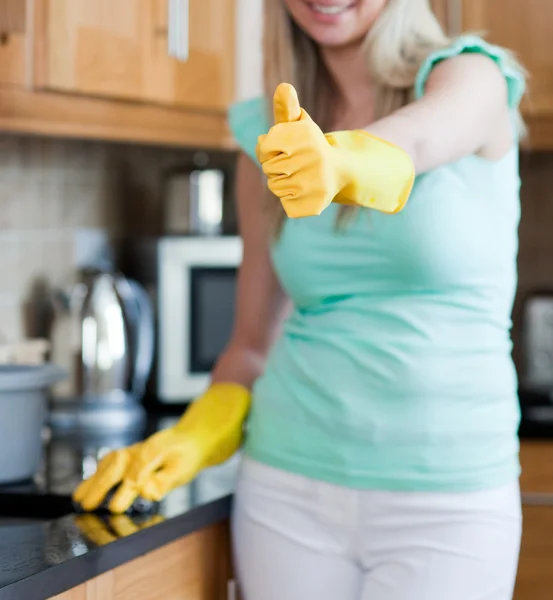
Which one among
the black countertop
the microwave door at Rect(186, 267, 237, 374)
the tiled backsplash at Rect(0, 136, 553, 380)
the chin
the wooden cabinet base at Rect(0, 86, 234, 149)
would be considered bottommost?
the black countertop

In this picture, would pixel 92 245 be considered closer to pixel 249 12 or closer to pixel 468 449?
pixel 249 12

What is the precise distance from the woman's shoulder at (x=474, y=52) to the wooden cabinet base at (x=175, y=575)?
59 cm

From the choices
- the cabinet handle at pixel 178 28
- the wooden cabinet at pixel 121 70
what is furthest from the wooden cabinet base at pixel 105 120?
the cabinet handle at pixel 178 28

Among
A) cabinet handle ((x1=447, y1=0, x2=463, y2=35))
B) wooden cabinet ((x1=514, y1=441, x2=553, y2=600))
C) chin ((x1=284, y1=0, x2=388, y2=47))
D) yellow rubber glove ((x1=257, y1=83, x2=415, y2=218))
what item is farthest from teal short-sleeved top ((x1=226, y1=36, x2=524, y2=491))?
cabinet handle ((x1=447, y1=0, x2=463, y2=35))

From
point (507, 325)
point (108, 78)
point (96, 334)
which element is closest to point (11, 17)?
point (108, 78)

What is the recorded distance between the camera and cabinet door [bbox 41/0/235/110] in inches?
69.6

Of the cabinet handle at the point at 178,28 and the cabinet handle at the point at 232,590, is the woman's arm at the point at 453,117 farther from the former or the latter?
the cabinet handle at the point at 178,28

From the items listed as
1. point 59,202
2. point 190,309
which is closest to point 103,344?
point 190,309

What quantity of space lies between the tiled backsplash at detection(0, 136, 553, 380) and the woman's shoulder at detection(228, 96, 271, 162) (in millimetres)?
767

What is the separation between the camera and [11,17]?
1719 millimetres

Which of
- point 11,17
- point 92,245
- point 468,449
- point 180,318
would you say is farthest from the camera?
point 92,245

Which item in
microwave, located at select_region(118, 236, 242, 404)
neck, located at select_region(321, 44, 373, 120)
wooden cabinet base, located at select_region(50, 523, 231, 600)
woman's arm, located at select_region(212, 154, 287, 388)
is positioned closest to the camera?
wooden cabinet base, located at select_region(50, 523, 231, 600)

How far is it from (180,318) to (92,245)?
28 cm

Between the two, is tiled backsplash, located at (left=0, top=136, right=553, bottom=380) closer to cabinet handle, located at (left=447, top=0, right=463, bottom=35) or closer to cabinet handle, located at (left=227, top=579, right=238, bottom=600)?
cabinet handle, located at (left=447, top=0, right=463, bottom=35)
